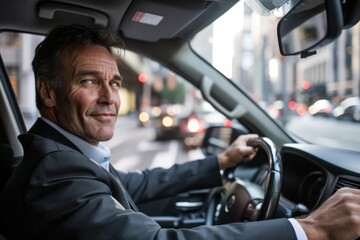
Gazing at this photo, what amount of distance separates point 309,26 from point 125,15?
1016mm

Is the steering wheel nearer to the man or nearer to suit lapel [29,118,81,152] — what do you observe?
the man

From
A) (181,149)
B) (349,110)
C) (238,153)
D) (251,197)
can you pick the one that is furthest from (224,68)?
(349,110)

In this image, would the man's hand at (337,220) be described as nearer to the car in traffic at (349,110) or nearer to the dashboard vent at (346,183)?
the dashboard vent at (346,183)

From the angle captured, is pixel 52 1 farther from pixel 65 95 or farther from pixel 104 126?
pixel 104 126

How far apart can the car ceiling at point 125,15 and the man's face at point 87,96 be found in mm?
476

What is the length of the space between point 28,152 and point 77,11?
3.47 feet

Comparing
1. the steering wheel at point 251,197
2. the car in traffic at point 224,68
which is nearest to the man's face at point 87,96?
the car in traffic at point 224,68

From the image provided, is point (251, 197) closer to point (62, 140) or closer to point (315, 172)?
point (315, 172)

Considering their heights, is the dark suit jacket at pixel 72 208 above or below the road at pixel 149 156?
above

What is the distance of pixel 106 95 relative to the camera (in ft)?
5.34

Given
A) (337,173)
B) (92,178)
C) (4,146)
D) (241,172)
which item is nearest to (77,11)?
(4,146)

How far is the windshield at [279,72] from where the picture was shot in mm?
2178

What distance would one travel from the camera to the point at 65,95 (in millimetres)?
1563

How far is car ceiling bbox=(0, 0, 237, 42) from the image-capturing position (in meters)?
1.96
